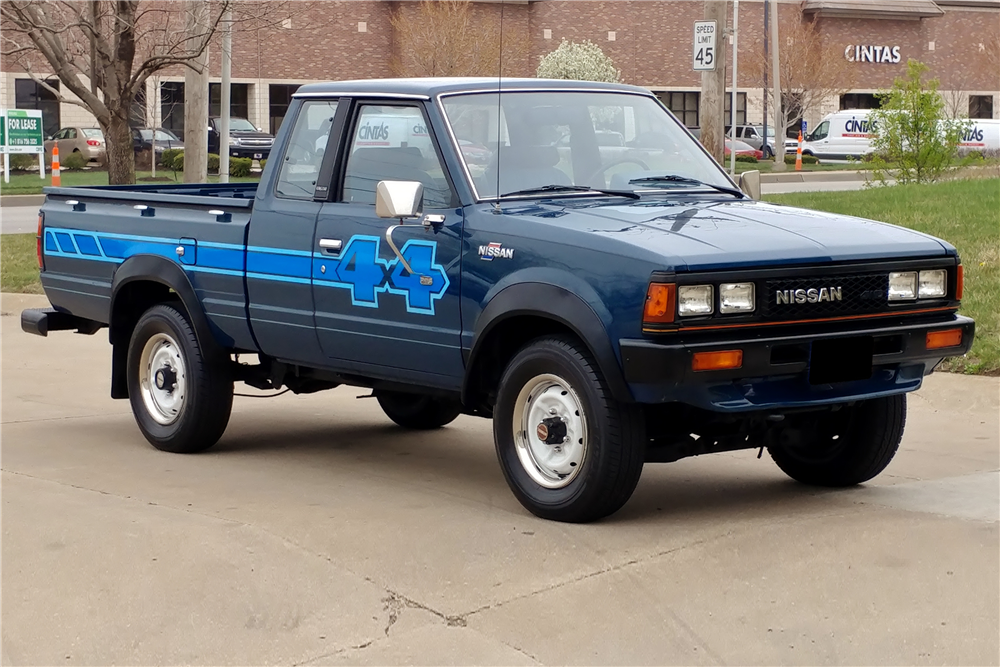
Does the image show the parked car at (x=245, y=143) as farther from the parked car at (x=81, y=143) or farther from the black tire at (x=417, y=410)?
the black tire at (x=417, y=410)

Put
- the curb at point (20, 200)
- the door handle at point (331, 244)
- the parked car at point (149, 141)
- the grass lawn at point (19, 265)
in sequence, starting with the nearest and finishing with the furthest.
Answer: the door handle at point (331, 244), the grass lawn at point (19, 265), the curb at point (20, 200), the parked car at point (149, 141)

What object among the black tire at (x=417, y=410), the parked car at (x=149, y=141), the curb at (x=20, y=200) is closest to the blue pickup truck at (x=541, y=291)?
the black tire at (x=417, y=410)

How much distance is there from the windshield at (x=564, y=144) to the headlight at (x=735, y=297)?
51.1 inches

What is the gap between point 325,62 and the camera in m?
51.8

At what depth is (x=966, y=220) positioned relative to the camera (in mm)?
13398

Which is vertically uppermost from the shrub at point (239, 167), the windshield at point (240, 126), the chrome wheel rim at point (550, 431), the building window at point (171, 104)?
the building window at point (171, 104)

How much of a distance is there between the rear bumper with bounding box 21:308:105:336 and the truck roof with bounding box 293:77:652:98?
2471 mm

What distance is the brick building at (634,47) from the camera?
51.1 meters

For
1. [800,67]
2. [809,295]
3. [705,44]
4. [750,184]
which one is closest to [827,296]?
[809,295]

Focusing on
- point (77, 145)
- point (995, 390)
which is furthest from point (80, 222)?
point (77, 145)

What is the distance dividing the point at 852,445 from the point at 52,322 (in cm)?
493

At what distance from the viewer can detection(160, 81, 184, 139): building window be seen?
49.0 meters

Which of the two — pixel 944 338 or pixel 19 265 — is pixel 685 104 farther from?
pixel 944 338

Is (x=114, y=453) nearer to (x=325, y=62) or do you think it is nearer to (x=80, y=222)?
(x=80, y=222)
